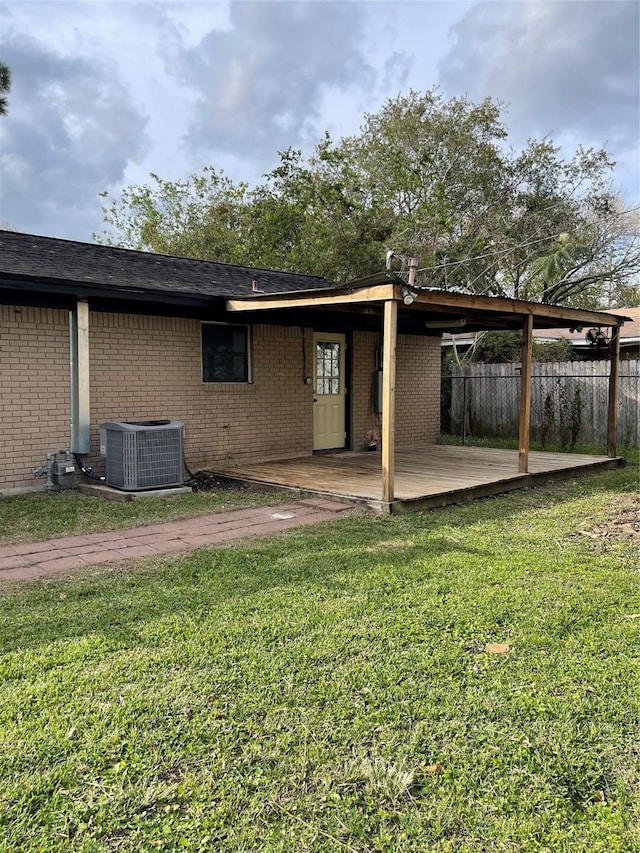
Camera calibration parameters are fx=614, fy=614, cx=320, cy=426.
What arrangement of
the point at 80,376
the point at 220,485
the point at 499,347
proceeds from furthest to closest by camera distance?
1. the point at 499,347
2. the point at 220,485
3. the point at 80,376

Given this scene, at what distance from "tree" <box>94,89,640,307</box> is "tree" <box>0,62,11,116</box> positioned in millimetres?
10322

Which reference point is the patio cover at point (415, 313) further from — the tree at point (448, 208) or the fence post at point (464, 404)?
the tree at point (448, 208)

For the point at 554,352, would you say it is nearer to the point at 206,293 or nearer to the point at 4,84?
the point at 206,293

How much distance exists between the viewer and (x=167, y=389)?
8727 millimetres

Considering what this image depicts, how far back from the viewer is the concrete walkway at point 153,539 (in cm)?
470

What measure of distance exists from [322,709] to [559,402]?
38.9ft

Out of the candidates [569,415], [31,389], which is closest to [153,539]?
[31,389]

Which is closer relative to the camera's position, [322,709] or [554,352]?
[322,709]

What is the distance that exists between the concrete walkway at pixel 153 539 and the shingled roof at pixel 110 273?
3.01 m

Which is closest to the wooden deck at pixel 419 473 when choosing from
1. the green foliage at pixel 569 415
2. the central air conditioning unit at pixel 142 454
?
the central air conditioning unit at pixel 142 454

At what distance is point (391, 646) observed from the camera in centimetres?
322

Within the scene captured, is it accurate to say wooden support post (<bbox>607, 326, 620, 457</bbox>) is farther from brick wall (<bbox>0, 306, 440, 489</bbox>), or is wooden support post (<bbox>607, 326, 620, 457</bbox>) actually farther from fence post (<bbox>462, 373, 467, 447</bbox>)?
brick wall (<bbox>0, 306, 440, 489</bbox>)

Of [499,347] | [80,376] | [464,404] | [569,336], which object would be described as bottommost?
[464,404]

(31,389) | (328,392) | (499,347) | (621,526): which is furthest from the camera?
(499,347)
